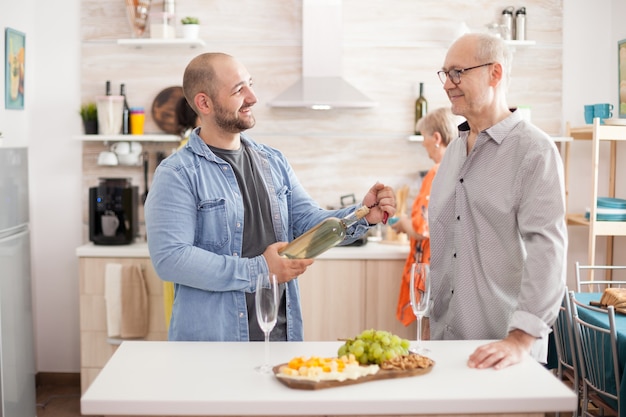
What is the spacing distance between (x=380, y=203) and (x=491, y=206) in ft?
1.15

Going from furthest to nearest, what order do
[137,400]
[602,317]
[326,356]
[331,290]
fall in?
1. [331,290]
2. [602,317]
3. [326,356]
4. [137,400]

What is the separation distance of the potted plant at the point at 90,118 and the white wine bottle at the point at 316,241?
2.75 m

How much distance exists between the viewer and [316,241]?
223cm

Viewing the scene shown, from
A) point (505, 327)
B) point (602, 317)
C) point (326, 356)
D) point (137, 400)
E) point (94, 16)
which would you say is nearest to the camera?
point (137, 400)

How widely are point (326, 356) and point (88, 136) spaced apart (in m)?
2.97

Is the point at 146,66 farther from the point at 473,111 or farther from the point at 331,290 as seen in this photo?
the point at 473,111

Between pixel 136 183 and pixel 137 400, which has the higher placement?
pixel 136 183

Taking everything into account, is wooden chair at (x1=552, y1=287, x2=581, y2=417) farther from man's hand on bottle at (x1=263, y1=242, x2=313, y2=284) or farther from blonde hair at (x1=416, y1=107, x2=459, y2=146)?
man's hand on bottle at (x1=263, y1=242, x2=313, y2=284)

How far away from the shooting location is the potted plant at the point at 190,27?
179 inches

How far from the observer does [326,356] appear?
205cm

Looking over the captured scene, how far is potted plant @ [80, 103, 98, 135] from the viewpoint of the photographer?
4637mm

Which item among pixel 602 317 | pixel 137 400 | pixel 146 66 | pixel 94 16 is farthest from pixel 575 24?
pixel 137 400

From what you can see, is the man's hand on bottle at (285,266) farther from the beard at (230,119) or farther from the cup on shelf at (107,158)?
the cup on shelf at (107,158)

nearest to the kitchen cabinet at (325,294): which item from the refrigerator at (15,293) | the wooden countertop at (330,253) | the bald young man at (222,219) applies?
the wooden countertop at (330,253)
